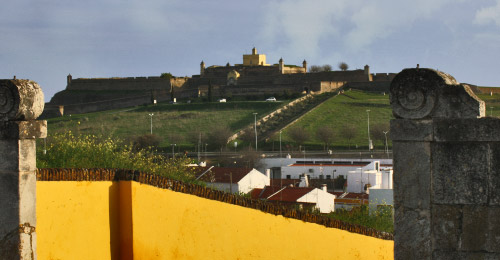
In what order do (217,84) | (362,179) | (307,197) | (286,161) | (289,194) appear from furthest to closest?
(217,84) < (286,161) < (362,179) < (289,194) < (307,197)

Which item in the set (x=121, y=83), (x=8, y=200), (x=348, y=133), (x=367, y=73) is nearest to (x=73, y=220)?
(x=8, y=200)

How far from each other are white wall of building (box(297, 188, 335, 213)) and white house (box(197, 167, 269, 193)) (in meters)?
3.58

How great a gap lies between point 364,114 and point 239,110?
11.5m

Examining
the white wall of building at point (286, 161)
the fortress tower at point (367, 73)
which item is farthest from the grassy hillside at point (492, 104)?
the white wall of building at point (286, 161)

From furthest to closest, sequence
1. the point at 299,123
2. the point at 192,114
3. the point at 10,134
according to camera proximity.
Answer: the point at 192,114 < the point at 299,123 < the point at 10,134

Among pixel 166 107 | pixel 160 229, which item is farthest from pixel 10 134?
pixel 166 107

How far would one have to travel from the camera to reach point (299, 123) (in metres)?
54.8

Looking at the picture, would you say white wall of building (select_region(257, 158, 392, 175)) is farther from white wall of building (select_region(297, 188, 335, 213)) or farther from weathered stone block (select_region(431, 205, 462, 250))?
weathered stone block (select_region(431, 205, 462, 250))

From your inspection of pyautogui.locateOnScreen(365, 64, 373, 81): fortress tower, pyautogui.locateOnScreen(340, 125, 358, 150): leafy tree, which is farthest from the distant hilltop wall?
pyautogui.locateOnScreen(340, 125, 358, 150): leafy tree

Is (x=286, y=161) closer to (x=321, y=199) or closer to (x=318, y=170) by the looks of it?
Answer: (x=318, y=170)

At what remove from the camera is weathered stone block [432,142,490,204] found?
10.9 feet

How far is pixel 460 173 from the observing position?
333 cm

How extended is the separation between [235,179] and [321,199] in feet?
17.6

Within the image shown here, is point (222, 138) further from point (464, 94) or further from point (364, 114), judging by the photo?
point (464, 94)
